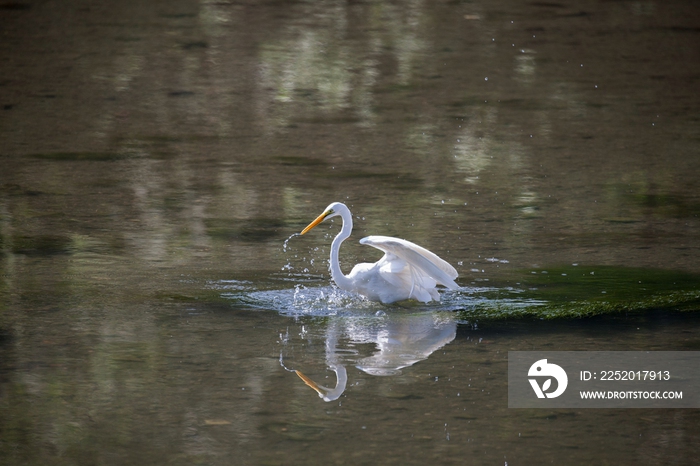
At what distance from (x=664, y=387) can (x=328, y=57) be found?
29.6 ft

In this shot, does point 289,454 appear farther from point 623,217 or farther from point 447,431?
point 623,217

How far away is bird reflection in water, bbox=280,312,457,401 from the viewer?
5.36 metres

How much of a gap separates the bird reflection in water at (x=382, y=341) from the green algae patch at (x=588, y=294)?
0.29 metres

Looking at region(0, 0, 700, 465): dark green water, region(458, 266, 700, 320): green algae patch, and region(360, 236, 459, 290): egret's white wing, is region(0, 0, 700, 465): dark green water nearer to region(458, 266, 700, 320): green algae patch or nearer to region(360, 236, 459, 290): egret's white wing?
region(458, 266, 700, 320): green algae patch

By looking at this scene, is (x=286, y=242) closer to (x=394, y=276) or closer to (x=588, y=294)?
(x=394, y=276)

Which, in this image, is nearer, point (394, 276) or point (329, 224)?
point (394, 276)

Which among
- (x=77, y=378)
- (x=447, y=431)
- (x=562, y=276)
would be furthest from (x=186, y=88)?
(x=447, y=431)

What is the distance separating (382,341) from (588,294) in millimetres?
1532

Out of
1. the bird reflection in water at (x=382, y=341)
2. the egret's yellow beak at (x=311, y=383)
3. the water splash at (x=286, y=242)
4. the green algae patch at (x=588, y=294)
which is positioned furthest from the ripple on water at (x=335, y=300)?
the egret's yellow beak at (x=311, y=383)

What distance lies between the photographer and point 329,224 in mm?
8531

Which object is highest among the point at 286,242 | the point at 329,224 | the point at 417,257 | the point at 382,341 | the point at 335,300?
the point at 417,257

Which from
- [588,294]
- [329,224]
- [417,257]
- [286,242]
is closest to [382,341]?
[417,257]

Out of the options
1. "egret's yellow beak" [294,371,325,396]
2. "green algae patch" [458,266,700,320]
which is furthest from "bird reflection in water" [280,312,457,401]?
"green algae patch" [458,266,700,320]

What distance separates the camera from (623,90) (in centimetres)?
1276
